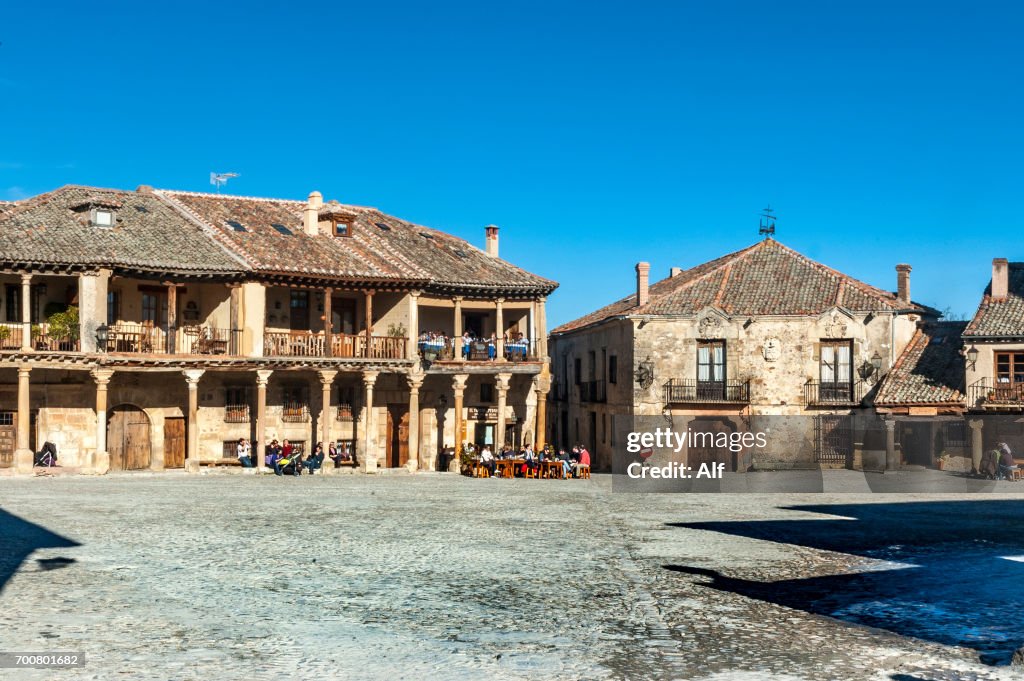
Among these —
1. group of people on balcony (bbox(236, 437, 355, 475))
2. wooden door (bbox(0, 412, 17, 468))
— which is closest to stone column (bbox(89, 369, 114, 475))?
wooden door (bbox(0, 412, 17, 468))

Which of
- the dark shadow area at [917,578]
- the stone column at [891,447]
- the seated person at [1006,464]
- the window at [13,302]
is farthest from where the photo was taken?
the stone column at [891,447]

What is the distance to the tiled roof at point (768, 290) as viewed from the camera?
41750mm

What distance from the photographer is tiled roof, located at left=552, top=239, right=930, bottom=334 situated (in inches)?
1644

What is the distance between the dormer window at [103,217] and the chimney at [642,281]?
18.2m

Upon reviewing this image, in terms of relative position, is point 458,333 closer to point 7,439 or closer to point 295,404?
point 295,404

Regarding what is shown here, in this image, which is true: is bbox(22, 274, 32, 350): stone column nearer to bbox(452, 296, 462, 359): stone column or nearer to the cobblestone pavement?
the cobblestone pavement

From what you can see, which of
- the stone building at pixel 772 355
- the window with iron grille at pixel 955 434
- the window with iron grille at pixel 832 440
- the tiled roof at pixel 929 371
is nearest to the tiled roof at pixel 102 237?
the stone building at pixel 772 355

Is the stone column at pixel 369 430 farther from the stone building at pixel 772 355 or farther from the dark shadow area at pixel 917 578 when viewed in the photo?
the dark shadow area at pixel 917 578

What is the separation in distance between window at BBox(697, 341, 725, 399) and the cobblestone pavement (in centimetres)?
1716

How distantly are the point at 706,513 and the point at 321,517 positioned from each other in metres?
7.82

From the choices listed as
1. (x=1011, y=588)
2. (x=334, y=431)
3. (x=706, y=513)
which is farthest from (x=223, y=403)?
(x=1011, y=588)

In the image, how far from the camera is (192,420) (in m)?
35.3

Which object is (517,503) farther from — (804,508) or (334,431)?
(334,431)

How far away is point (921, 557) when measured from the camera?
59.6 feet
